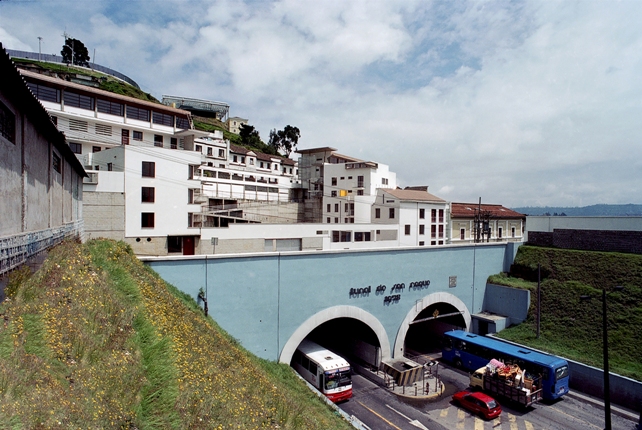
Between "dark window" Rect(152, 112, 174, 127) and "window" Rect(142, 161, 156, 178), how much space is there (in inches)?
495

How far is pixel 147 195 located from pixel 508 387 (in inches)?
1101

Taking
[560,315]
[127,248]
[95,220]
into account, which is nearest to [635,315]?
[560,315]

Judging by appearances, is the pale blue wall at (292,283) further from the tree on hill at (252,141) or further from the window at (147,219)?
the tree on hill at (252,141)

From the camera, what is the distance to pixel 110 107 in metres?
36.7

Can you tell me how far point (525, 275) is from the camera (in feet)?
115

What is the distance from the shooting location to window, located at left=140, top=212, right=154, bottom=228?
92.5 feet

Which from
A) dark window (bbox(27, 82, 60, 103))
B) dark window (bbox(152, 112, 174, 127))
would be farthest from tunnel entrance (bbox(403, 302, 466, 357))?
dark window (bbox(27, 82, 60, 103))

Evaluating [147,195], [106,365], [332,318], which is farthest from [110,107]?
[106,365]

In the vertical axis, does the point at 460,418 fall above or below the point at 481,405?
below

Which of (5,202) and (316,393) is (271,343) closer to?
(316,393)

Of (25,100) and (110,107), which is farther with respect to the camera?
(110,107)

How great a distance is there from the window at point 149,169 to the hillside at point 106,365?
17.5m

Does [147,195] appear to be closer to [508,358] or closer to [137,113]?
[137,113]

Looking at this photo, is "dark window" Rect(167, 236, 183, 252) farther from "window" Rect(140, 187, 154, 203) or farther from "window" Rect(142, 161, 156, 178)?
"window" Rect(142, 161, 156, 178)
